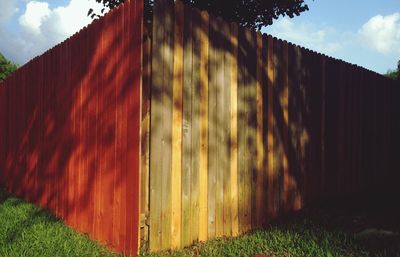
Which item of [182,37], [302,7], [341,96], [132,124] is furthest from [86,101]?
[302,7]

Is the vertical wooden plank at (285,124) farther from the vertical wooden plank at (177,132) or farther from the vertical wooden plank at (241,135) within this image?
the vertical wooden plank at (177,132)

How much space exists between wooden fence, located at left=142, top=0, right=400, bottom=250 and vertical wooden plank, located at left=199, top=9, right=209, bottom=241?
0.04 feet

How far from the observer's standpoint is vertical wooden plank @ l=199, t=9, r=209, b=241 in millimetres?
4242

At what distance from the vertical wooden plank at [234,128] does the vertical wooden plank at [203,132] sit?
1.35ft

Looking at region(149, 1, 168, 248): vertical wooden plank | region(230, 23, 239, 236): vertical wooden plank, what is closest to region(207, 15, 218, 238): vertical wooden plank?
region(230, 23, 239, 236): vertical wooden plank

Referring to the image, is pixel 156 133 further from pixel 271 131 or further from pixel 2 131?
pixel 2 131

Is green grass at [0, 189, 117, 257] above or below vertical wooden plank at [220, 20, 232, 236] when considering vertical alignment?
below

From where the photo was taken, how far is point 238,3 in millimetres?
13789

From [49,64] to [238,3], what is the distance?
9.46 m

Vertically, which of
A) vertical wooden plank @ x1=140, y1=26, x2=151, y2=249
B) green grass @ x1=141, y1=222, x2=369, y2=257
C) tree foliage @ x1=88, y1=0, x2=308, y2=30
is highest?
tree foliage @ x1=88, y1=0, x2=308, y2=30

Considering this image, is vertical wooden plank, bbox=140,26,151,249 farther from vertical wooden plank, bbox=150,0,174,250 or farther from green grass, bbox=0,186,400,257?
green grass, bbox=0,186,400,257

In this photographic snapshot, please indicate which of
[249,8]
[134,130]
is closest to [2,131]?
[134,130]

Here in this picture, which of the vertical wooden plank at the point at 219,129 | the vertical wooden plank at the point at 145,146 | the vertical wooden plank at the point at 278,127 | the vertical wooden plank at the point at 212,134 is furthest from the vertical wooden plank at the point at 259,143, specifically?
the vertical wooden plank at the point at 145,146

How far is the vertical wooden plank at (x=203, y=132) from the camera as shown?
167 inches
